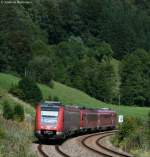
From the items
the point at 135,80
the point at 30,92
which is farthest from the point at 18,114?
the point at 135,80

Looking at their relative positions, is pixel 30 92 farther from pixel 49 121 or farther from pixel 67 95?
pixel 49 121

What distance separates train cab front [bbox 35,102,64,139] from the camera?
141ft

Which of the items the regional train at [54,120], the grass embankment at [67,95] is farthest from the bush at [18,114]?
the grass embankment at [67,95]

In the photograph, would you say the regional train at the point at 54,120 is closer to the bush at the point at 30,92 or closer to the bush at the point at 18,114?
the bush at the point at 18,114

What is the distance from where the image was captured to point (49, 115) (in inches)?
1715

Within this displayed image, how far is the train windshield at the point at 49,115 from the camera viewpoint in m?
43.3

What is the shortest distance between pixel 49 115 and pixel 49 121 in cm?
45

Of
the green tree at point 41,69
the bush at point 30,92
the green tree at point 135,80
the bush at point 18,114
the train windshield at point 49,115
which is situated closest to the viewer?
the train windshield at point 49,115

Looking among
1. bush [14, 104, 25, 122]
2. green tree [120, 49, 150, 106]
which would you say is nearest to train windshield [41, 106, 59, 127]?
bush [14, 104, 25, 122]

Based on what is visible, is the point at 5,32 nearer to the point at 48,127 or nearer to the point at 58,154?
the point at 48,127

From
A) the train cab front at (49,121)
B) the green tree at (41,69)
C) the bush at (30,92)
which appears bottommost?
the train cab front at (49,121)

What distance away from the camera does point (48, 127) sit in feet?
141

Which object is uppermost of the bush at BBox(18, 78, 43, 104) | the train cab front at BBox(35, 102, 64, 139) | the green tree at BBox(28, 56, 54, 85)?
the green tree at BBox(28, 56, 54, 85)

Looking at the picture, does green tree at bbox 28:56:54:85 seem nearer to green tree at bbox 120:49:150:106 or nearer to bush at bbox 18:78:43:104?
bush at bbox 18:78:43:104
